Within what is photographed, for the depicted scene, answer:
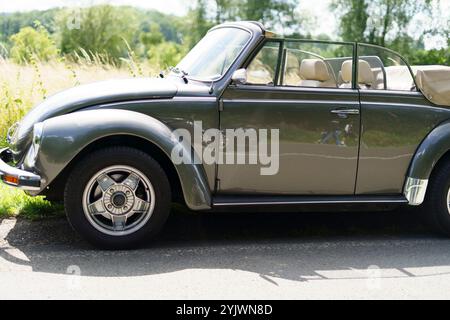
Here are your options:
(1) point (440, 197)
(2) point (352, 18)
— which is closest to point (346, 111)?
(1) point (440, 197)

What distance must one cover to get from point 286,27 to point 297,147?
57.4 meters

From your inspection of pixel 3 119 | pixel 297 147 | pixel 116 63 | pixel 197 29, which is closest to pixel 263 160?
pixel 297 147

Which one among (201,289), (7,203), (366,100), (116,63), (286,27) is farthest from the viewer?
(286,27)

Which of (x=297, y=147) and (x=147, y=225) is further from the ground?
(x=297, y=147)

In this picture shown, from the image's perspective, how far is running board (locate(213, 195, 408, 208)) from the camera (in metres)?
5.49

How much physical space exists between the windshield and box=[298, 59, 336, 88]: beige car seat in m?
0.62

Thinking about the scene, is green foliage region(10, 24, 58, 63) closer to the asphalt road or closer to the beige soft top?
the asphalt road

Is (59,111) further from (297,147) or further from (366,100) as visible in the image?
(366,100)

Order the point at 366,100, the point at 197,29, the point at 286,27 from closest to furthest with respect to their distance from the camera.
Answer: the point at 366,100 → the point at 286,27 → the point at 197,29

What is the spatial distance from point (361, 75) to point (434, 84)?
70 cm

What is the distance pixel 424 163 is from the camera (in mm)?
5871

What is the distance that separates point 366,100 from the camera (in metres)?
5.80

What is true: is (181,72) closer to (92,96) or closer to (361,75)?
(92,96)

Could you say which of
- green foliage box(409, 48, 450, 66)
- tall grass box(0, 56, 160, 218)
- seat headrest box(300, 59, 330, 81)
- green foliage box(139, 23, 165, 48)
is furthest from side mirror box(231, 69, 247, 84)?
green foliage box(139, 23, 165, 48)
